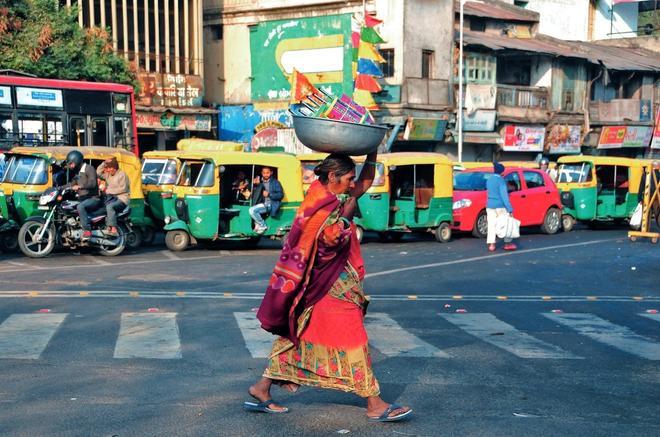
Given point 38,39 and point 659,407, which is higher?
point 38,39

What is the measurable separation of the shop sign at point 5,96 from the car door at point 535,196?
493 inches

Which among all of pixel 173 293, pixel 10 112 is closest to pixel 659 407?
pixel 173 293

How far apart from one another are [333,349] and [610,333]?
4960mm

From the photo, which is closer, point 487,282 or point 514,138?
point 487,282

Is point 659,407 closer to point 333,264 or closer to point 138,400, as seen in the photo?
point 333,264

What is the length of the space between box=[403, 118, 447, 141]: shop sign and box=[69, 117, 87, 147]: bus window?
15079mm

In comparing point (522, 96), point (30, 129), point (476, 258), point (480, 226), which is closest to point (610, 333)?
point (476, 258)

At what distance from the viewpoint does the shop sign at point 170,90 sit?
116ft

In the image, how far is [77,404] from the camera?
640cm

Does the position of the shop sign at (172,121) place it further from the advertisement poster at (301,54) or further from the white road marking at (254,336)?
the white road marking at (254,336)

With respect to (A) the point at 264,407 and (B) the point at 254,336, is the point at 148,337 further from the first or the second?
(A) the point at 264,407

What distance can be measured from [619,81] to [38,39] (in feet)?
93.0

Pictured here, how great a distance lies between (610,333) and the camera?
10.0 metres

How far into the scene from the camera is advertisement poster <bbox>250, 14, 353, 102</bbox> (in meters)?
36.8
